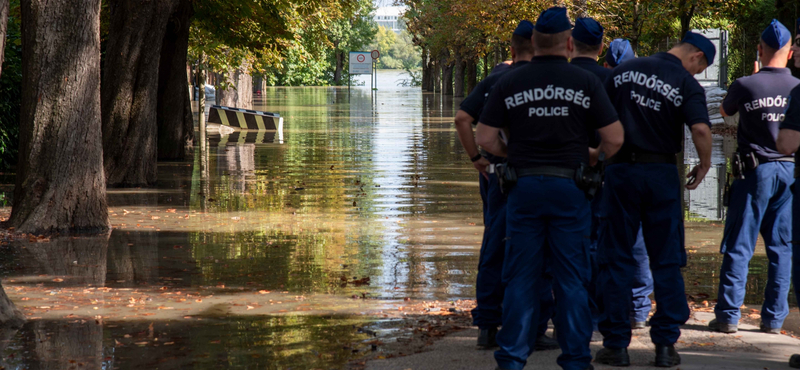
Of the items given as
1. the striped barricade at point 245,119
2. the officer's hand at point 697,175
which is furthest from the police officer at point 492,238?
the striped barricade at point 245,119

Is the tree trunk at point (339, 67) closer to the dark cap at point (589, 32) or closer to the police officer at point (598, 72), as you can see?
the police officer at point (598, 72)

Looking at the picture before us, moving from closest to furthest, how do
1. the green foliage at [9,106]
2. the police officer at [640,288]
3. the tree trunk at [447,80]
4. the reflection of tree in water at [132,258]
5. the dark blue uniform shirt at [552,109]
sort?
the dark blue uniform shirt at [552,109], the police officer at [640,288], the reflection of tree in water at [132,258], the green foliage at [9,106], the tree trunk at [447,80]

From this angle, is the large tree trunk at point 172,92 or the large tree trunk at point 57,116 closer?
the large tree trunk at point 57,116

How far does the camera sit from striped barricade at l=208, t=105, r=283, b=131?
90.7 ft

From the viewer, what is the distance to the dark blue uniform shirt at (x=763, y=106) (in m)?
5.88

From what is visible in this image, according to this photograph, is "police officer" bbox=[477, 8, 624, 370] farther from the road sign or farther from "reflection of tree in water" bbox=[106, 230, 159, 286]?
the road sign

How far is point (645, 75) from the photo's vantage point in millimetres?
5273

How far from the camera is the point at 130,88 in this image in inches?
551

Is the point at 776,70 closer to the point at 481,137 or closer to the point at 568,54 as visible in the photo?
the point at 568,54

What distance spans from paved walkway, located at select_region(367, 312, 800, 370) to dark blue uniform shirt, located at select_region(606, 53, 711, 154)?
50.4 inches

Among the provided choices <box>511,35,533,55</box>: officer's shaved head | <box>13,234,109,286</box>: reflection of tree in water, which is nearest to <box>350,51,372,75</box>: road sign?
<box>13,234,109,286</box>: reflection of tree in water

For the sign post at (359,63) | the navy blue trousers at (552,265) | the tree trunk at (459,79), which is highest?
the sign post at (359,63)

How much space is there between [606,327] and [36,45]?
23.6ft

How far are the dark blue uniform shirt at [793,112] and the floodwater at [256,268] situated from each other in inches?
76.8
